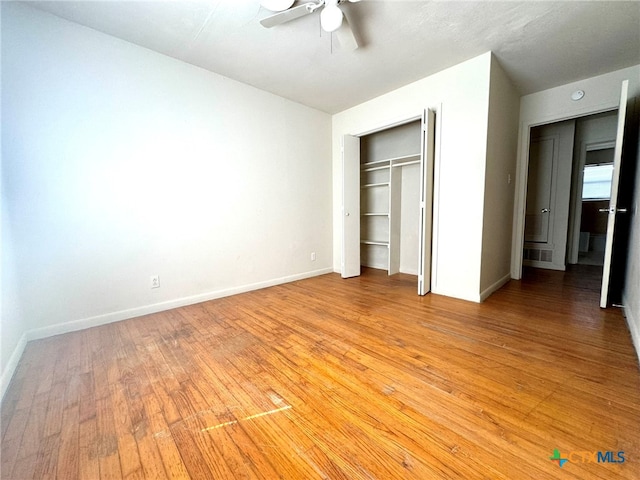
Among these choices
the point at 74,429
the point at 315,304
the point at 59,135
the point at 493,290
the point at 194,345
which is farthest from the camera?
the point at 493,290

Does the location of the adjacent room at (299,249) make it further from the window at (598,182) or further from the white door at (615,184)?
the window at (598,182)

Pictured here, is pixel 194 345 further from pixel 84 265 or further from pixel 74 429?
pixel 84 265

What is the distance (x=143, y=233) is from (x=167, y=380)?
157cm

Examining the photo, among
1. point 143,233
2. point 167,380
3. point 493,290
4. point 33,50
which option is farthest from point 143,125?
point 493,290

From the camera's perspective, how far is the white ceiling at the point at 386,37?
194 cm

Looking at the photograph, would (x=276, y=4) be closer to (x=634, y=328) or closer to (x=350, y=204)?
(x=350, y=204)

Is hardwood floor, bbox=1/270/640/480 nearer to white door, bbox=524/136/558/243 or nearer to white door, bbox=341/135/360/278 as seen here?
white door, bbox=341/135/360/278

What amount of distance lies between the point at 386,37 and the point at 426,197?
5.28ft

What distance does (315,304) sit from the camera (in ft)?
9.16

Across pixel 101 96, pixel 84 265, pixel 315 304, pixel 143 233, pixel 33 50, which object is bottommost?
pixel 315 304

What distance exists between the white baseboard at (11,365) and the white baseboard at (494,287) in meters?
3.85

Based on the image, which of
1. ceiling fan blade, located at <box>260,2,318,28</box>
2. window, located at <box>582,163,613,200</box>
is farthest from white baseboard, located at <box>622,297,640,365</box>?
window, located at <box>582,163,613,200</box>

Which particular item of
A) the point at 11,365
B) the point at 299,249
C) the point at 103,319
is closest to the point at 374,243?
the point at 299,249

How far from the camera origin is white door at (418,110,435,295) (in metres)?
2.84
